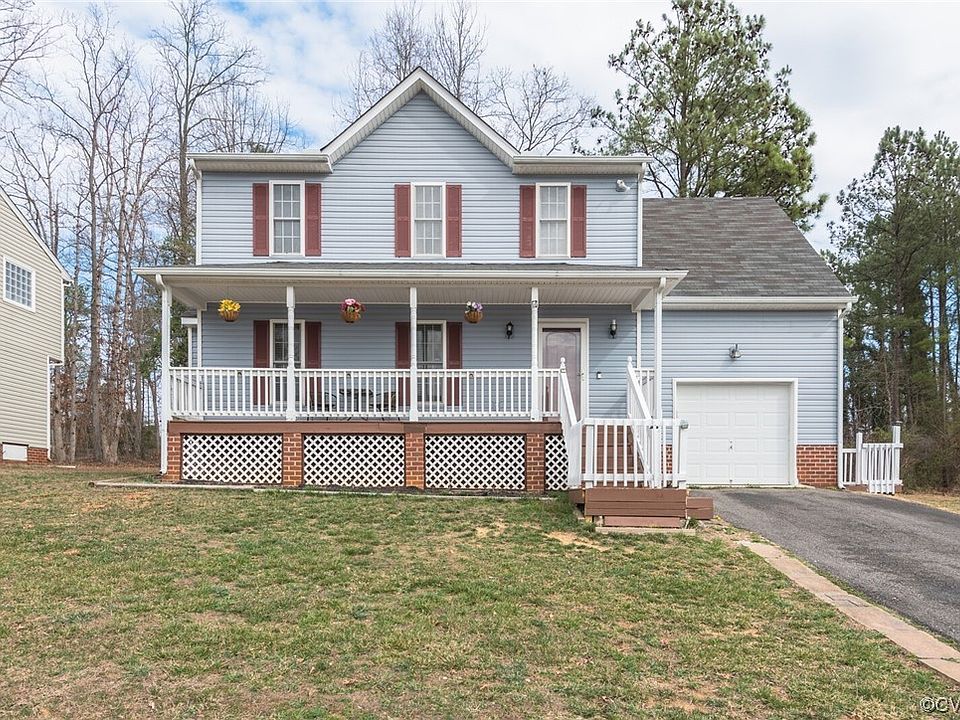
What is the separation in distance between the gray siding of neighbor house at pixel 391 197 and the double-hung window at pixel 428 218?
0.26 m

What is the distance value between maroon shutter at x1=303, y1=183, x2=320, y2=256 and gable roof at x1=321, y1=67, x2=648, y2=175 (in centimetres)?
68

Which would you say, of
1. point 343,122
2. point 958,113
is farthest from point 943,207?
point 343,122

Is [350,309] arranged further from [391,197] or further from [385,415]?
[391,197]

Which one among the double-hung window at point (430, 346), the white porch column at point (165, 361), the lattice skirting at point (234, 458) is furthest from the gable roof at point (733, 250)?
the white porch column at point (165, 361)

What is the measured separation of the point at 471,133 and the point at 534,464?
6.87m

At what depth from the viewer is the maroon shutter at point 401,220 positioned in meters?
13.6

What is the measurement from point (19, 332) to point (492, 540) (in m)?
17.7

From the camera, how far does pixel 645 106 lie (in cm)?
2344

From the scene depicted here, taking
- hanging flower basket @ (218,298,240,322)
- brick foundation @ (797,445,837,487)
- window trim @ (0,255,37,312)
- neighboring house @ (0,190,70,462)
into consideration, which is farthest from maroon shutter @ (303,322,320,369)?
window trim @ (0,255,37,312)

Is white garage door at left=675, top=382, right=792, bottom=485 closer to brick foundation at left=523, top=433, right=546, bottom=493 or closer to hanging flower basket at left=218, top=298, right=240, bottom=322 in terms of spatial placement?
brick foundation at left=523, top=433, right=546, bottom=493

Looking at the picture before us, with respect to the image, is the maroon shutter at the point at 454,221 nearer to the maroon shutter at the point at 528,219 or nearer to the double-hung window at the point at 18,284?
the maroon shutter at the point at 528,219

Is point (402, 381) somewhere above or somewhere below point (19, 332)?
below

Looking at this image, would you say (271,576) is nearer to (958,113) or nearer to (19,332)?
(19,332)

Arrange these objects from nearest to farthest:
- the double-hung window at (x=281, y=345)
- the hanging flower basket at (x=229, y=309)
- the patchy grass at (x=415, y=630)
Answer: the patchy grass at (x=415, y=630), the hanging flower basket at (x=229, y=309), the double-hung window at (x=281, y=345)
